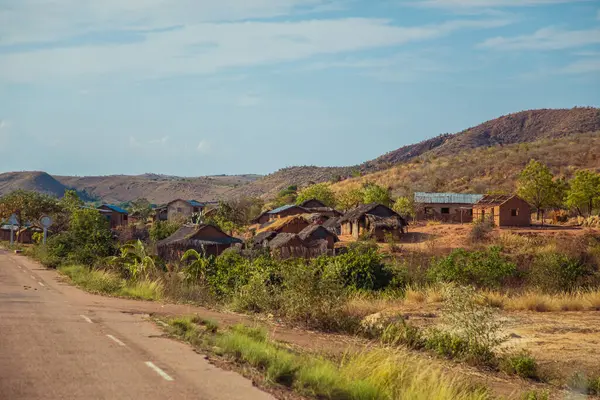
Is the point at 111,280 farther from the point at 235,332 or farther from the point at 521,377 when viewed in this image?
the point at 521,377

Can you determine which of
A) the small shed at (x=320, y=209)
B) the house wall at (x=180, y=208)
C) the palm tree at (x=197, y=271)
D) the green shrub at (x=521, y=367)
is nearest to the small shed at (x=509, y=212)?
the small shed at (x=320, y=209)

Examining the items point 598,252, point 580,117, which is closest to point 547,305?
point 598,252

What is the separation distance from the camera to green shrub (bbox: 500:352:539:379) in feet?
49.6

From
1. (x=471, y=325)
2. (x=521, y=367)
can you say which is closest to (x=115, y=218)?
(x=471, y=325)

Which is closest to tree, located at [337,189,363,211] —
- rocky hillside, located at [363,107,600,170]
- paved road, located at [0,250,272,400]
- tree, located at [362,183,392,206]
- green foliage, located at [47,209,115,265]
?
tree, located at [362,183,392,206]

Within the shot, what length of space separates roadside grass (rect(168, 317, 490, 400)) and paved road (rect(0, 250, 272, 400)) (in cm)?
64

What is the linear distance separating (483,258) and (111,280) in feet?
53.1

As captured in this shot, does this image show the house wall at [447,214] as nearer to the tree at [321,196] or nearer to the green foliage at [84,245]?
the tree at [321,196]

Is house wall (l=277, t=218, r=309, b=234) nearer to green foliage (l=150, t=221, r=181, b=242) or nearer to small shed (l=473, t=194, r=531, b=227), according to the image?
green foliage (l=150, t=221, r=181, b=242)

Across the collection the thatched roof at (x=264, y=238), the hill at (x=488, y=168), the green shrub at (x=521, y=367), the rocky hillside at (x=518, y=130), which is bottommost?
the green shrub at (x=521, y=367)

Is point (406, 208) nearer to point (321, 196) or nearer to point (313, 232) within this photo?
point (313, 232)

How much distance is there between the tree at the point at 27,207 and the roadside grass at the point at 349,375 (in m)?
67.7

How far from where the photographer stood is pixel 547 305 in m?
25.9

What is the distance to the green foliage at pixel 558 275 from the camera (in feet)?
97.8
